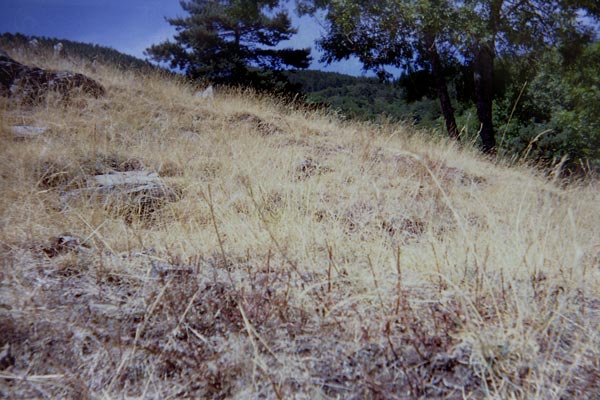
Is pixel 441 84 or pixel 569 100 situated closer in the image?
pixel 441 84

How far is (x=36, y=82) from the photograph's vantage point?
236 inches

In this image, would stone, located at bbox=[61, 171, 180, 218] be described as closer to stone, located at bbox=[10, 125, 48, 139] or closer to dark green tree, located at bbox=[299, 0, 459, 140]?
stone, located at bbox=[10, 125, 48, 139]

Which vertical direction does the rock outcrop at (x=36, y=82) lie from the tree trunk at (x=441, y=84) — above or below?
below

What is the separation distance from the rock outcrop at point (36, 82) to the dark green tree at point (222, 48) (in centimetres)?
775

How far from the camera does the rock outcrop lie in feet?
18.7

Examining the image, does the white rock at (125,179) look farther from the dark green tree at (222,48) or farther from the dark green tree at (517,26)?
the dark green tree at (222,48)

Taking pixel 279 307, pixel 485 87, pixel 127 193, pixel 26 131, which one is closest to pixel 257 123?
pixel 26 131

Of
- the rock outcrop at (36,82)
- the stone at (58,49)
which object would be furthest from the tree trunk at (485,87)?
the stone at (58,49)

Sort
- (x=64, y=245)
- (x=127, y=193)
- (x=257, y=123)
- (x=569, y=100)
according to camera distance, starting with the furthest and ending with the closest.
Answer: (x=569, y=100) → (x=257, y=123) → (x=127, y=193) → (x=64, y=245)

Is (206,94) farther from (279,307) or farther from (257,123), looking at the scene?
(279,307)

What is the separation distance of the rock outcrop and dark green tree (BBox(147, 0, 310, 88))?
7.75 meters

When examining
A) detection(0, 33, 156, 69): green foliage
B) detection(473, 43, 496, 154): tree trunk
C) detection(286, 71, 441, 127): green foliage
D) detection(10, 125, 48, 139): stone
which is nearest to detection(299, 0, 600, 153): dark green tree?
detection(473, 43, 496, 154): tree trunk

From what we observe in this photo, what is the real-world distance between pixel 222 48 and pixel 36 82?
9.71m

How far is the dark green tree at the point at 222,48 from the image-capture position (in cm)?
1354
